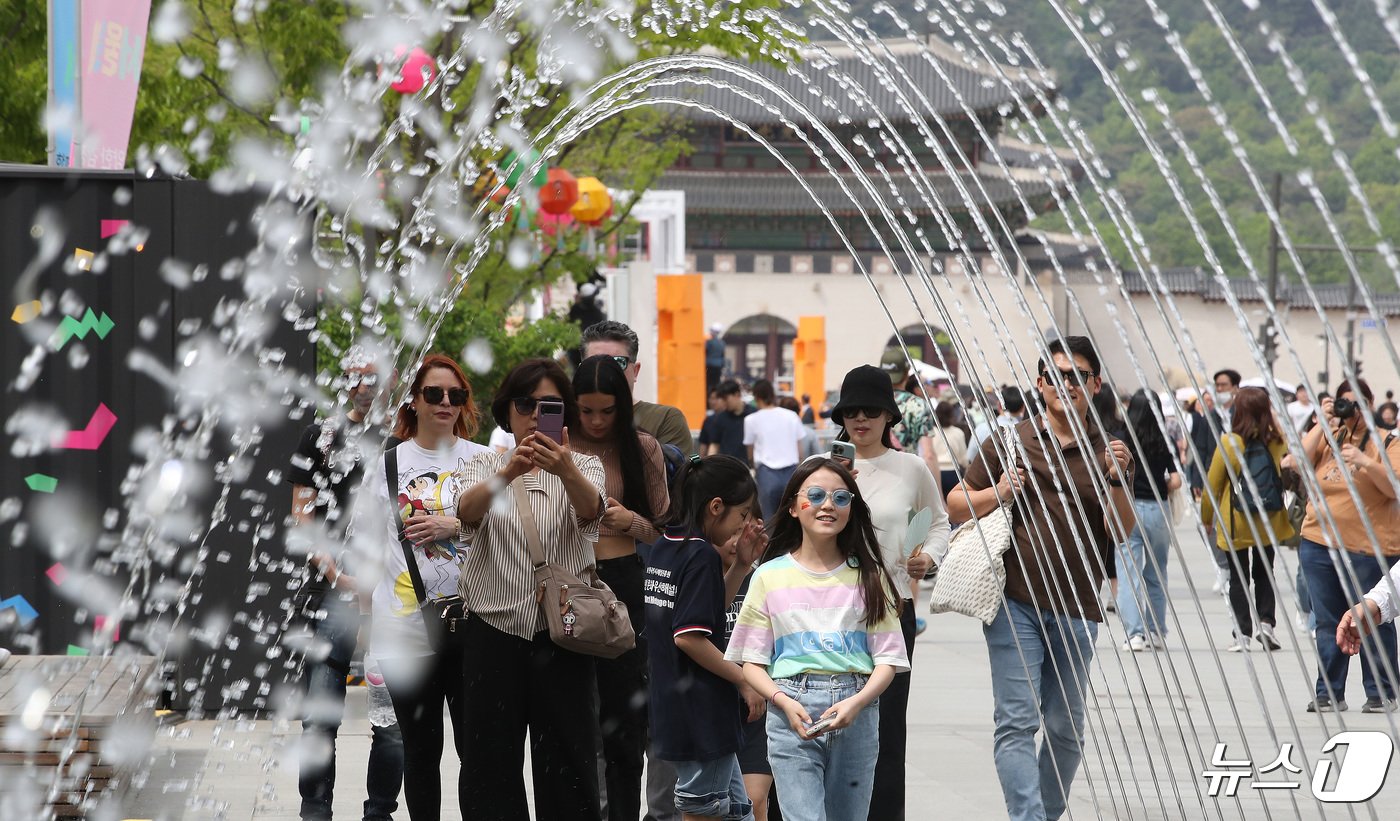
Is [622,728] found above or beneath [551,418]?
beneath

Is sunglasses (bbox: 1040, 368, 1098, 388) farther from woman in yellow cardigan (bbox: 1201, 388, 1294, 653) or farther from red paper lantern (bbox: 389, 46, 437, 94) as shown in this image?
red paper lantern (bbox: 389, 46, 437, 94)

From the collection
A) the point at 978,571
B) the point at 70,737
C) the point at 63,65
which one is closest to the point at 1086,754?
the point at 978,571

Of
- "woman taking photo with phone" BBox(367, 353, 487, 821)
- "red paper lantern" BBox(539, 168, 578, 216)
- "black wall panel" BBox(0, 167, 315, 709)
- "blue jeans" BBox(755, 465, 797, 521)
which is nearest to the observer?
"woman taking photo with phone" BBox(367, 353, 487, 821)

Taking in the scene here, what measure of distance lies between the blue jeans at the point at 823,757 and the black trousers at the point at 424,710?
3.71ft

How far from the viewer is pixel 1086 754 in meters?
7.20

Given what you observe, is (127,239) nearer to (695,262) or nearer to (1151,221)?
(695,262)

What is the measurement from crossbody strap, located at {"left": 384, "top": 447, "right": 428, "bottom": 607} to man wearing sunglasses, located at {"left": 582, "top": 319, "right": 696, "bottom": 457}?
0.74 meters

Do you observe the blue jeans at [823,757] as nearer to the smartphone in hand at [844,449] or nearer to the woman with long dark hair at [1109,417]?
the smartphone in hand at [844,449]

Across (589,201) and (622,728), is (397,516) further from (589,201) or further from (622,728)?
(589,201)

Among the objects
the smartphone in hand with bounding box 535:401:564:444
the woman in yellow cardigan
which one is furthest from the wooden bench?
the woman in yellow cardigan

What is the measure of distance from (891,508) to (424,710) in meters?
1.58

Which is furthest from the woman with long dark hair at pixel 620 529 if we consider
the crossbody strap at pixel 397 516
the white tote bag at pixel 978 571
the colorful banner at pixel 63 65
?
the colorful banner at pixel 63 65

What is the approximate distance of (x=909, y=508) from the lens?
5445 millimetres

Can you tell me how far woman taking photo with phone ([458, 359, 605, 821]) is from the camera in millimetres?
4855
